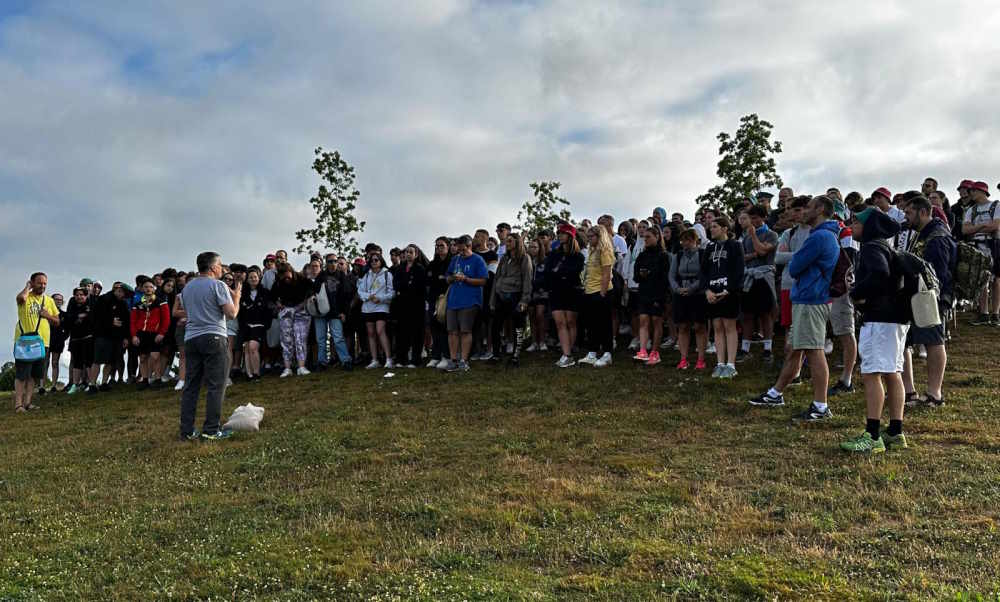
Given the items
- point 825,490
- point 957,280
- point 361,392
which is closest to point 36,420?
point 361,392

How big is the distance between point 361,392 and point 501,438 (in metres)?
4.37

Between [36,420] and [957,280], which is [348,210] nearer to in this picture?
[36,420]

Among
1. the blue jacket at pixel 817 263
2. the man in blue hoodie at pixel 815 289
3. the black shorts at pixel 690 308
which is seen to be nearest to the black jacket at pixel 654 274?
the black shorts at pixel 690 308

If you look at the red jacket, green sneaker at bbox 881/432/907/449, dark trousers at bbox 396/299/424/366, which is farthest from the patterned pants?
green sneaker at bbox 881/432/907/449

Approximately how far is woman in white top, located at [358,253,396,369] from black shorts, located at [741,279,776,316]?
666cm

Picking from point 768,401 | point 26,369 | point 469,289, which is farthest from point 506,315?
point 26,369

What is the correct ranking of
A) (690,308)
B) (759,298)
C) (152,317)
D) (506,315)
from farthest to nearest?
(152,317)
(506,315)
(759,298)
(690,308)

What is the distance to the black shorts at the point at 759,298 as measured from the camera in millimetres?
11805

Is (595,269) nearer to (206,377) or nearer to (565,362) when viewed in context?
(565,362)

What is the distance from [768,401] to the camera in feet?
29.8

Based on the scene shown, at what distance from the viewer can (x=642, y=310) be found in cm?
1248

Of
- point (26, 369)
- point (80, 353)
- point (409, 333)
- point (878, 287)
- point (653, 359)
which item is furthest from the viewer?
point (80, 353)

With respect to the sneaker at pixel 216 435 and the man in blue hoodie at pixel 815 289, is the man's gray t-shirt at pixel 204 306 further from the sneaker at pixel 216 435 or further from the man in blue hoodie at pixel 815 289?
the man in blue hoodie at pixel 815 289

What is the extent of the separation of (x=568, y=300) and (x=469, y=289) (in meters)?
1.89
